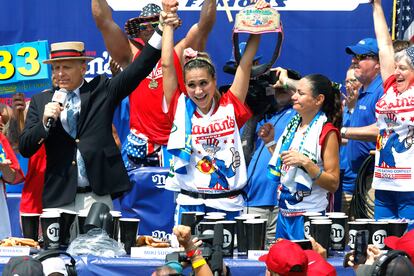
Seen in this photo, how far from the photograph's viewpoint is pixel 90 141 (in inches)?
257

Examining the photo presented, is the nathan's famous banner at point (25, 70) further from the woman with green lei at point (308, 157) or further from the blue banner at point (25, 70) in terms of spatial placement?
the woman with green lei at point (308, 157)

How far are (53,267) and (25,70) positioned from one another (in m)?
3.58

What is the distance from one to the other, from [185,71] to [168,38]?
9.5 inches

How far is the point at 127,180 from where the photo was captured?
654 centimetres

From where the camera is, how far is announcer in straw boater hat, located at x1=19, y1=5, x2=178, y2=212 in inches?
254

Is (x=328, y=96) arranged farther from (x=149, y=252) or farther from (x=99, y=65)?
(x=99, y=65)

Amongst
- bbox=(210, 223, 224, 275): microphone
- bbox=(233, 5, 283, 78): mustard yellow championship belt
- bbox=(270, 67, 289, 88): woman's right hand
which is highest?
bbox=(233, 5, 283, 78): mustard yellow championship belt

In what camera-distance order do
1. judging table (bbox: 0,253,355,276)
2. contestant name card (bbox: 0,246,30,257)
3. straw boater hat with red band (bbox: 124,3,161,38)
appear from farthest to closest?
straw boater hat with red band (bbox: 124,3,161,38) < contestant name card (bbox: 0,246,30,257) < judging table (bbox: 0,253,355,276)

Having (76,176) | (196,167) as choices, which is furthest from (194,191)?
(76,176)

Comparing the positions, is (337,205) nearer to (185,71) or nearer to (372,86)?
(372,86)

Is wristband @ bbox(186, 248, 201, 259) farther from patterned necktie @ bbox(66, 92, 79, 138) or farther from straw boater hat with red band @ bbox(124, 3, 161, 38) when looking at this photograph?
straw boater hat with red band @ bbox(124, 3, 161, 38)

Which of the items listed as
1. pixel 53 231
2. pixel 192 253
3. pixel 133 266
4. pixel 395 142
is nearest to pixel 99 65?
pixel 395 142

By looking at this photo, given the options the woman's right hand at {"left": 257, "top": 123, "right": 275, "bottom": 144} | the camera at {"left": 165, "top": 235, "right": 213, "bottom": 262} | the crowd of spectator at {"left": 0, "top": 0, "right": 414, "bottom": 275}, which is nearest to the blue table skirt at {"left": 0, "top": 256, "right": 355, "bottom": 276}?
the camera at {"left": 165, "top": 235, "right": 213, "bottom": 262}

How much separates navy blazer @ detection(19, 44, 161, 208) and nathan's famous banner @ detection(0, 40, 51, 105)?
1.15 metres
